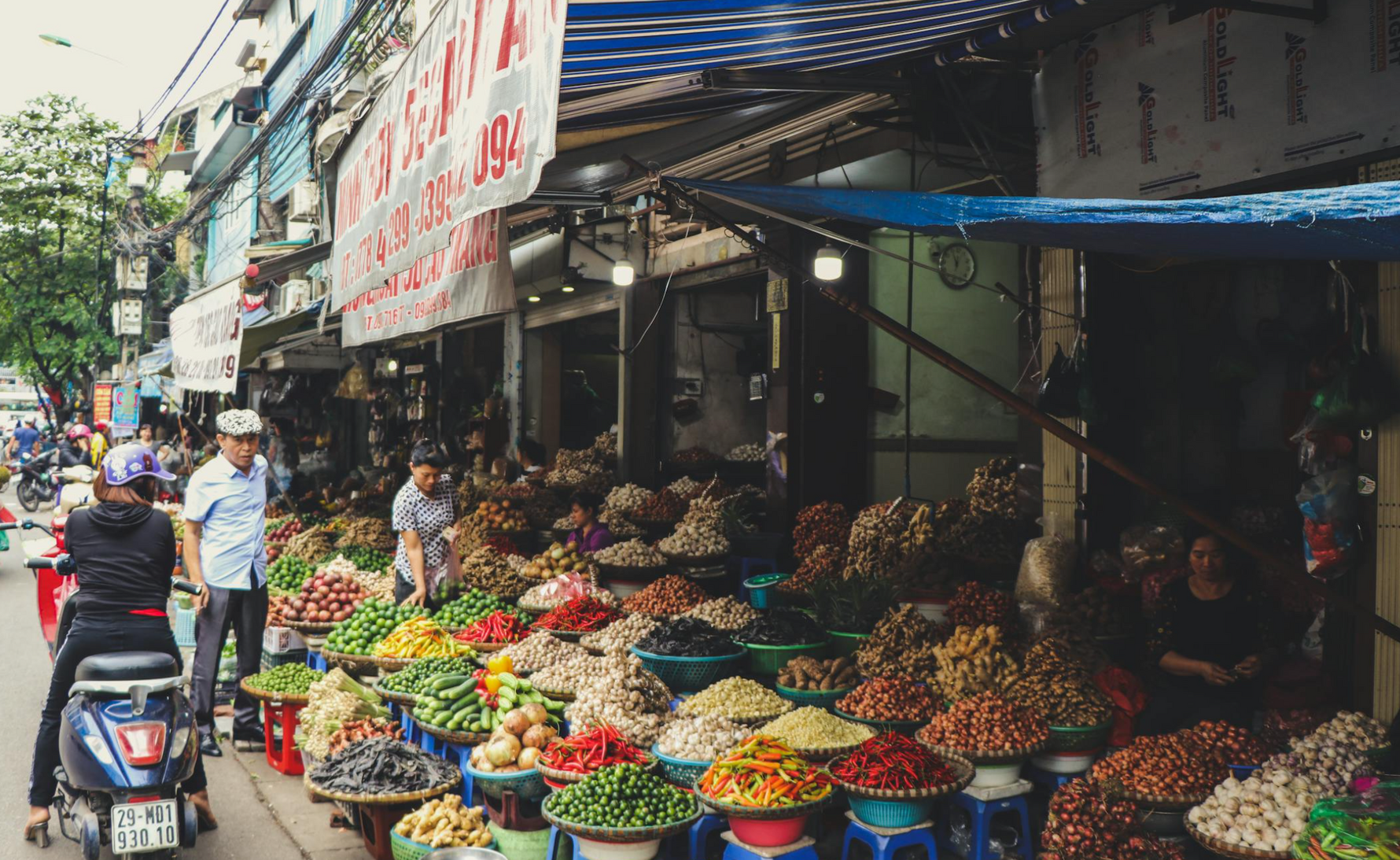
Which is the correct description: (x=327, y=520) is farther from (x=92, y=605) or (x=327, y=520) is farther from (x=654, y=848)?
(x=654, y=848)

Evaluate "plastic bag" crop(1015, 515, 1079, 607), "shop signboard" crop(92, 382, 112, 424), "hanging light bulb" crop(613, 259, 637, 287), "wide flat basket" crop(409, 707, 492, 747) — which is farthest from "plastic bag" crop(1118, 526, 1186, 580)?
"shop signboard" crop(92, 382, 112, 424)

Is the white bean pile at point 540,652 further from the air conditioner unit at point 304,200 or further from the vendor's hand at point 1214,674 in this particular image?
the air conditioner unit at point 304,200

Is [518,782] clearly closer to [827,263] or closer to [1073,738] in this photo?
[1073,738]

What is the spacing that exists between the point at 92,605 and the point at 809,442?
18.9 feet

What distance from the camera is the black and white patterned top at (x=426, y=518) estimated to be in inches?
285

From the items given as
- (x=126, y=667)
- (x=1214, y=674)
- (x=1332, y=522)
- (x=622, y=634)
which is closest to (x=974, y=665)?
(x=1214, y=674)

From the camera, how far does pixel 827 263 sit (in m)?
7.94

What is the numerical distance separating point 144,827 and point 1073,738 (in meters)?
4.14

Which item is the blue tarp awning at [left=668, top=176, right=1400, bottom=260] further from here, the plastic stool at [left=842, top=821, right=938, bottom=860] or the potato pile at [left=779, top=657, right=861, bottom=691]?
the potato pile at [left=779, top=657, right=861, bottom=691]

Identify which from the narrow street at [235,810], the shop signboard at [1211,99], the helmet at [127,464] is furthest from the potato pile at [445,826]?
the shop signboard at [1211,99]

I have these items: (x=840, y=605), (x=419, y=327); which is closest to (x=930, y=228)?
(x=840, y=605)

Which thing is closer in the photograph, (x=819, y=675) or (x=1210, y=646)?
(x=1210, y=646)

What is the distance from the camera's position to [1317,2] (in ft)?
14.7

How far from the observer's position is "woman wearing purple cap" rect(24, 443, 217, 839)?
15.8 feet
